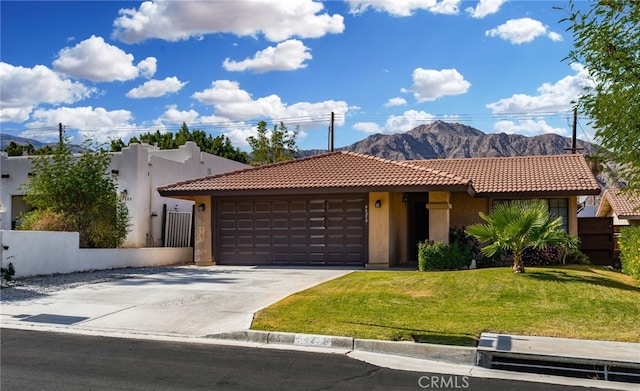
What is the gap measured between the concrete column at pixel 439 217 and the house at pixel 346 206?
0.03m

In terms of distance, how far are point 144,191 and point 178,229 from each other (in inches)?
99.1

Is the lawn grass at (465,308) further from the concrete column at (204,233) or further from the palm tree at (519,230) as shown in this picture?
the concrete column at (204,233)

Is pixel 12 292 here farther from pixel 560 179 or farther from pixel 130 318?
pixel 560 179

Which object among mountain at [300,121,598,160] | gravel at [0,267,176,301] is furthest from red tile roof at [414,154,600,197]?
mountain at [300,121,598,160]

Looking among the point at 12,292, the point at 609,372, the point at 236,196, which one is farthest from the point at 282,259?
the point at 609,372

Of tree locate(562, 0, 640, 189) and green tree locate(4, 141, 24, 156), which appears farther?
green tree locate(4, 141, 24, 156)

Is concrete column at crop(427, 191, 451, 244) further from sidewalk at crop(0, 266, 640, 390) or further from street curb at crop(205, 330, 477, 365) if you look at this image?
street curb at crop(205, 330, 477, 365)

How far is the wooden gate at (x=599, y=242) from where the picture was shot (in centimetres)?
2128

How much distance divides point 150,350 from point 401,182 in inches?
455

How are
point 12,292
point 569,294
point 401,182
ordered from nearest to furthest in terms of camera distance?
1. point 569,294
2. point 12,292
3. point 401,182

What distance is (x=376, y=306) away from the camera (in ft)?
37.5

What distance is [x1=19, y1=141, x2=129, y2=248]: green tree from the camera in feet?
64.6

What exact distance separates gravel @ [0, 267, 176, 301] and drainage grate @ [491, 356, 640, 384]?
1017 centimetres

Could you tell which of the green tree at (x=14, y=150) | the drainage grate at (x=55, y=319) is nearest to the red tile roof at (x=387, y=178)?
the drainage grate at (x=55, y=319)
